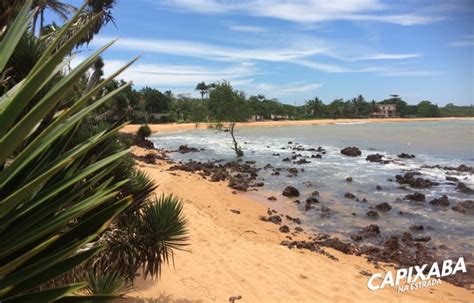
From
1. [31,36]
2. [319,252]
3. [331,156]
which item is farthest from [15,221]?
[331,156]

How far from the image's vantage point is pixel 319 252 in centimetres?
977

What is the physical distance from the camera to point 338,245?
10570mm

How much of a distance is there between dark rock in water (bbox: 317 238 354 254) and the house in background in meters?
134

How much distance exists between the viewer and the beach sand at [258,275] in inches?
255

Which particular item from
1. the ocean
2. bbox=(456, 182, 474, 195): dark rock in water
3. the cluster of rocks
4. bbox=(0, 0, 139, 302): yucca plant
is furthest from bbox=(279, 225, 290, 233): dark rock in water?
bbox=(456, 182, 474, 195): dark rock in water

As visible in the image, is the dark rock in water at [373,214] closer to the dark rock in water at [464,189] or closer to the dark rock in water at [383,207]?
the dark rock in water at [383,207]

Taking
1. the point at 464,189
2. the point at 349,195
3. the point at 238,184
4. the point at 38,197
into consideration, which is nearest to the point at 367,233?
the point at 349,195

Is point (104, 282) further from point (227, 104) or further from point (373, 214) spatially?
point (227, 104)

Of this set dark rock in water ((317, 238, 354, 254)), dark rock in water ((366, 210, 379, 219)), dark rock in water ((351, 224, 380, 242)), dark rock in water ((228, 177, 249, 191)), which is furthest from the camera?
dark rock in water ((228, 177, 249, 191))

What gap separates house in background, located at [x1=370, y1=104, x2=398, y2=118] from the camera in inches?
5413

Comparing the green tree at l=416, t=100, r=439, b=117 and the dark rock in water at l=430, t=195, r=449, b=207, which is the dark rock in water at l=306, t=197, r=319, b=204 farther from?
the green tree at l=416, t=100, r=439, b=117

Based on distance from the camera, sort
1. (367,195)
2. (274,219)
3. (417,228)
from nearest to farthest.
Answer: (417,228) → (274,219) → (367,195)

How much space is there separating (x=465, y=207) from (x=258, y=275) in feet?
38.5

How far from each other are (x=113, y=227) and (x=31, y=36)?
85.9 inches
